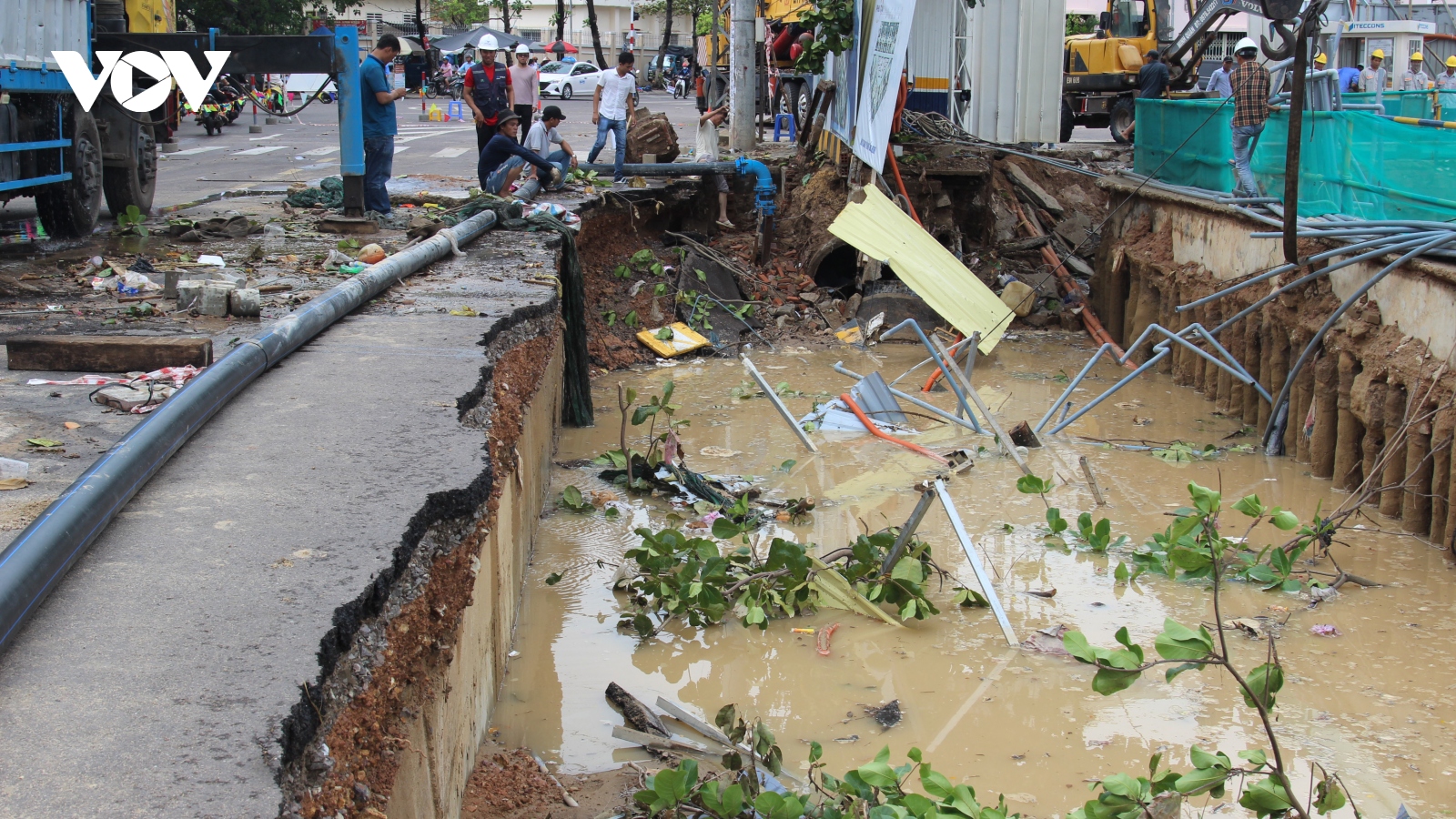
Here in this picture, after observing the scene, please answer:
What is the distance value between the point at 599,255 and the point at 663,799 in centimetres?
875

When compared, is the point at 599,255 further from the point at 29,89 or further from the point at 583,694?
the point at 583,694

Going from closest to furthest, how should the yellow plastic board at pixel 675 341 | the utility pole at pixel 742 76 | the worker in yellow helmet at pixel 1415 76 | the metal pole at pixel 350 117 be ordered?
the metal pole at pixel 350 117
the yellow plastic board at pixel 675 341
the utility pole at pixel 742 76
the worker in yellow helmet at pixel 1415 76

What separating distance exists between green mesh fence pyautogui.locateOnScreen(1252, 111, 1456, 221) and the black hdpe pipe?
6.61 m

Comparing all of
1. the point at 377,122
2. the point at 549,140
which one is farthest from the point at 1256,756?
the point at 549,140

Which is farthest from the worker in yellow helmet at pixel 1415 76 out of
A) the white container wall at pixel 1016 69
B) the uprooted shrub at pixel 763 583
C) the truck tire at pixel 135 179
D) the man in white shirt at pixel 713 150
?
the truck tire at pixel 135 179

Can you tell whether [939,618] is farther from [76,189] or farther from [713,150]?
[713,150]

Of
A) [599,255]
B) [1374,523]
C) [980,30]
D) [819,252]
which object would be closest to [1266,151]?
[1374,523]

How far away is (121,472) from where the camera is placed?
291 cm

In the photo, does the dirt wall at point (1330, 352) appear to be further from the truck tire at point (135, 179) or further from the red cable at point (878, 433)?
the truck tire at point (135, 179)

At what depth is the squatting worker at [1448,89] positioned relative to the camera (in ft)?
35.6

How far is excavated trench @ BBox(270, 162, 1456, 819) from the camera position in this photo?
304 centimetres

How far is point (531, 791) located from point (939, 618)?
93.9 inches

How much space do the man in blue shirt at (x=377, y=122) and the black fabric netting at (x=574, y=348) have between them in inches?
82.0

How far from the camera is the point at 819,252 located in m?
13.3
